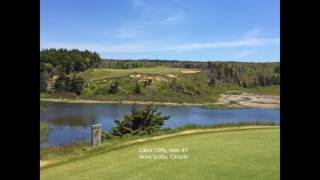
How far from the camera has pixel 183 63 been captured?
3395mm

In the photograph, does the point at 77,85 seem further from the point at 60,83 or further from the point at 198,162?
the point at 198,162

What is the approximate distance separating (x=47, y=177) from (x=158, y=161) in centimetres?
85

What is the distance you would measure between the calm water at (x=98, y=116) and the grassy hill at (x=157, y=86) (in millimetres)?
82

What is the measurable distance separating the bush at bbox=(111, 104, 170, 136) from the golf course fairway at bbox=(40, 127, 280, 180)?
0.68ft

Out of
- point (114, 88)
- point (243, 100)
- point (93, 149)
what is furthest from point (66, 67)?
point (243, 100)

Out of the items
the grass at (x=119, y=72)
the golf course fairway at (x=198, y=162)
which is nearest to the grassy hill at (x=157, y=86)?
the grass at (x=119, y=72)

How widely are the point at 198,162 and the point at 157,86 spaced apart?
0.70 meters

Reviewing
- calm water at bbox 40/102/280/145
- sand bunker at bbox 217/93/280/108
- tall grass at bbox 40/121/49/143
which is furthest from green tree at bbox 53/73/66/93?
sand bunker at bbox 217/93/280/108

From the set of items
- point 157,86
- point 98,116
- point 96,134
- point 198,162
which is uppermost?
point 157,86

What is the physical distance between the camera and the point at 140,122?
3602 mm
